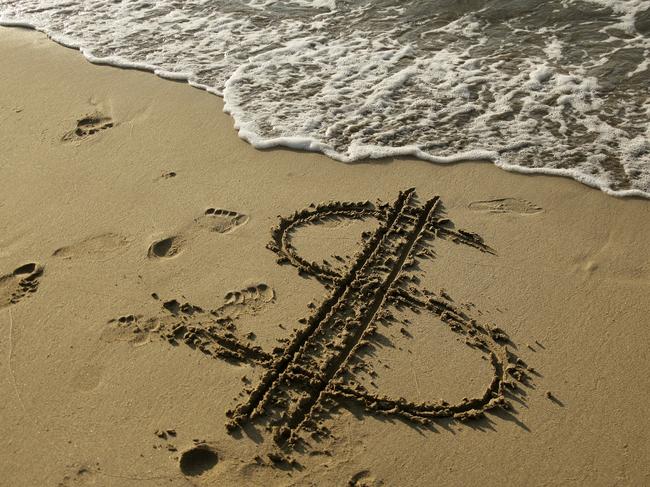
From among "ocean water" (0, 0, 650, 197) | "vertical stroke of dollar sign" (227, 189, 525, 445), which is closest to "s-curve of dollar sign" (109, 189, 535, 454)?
"vertical stroke of dollar sign" (227, 189, 525, 445)

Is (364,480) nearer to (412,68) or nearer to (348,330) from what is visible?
(348,330)

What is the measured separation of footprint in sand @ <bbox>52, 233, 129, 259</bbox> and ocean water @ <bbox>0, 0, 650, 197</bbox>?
1.26 metres

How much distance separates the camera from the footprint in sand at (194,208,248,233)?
392 cm

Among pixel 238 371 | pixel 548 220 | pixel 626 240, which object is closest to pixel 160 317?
pixel 238 371

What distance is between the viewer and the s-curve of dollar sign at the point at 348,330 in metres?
2.96

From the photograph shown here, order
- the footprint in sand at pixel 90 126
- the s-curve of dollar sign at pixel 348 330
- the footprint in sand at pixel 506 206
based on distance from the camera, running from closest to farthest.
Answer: the s-curve of dollar sign at pixel 348 330 → the footprint in sand at pixel 506 206 → the footprint in sand at pixel 90 126

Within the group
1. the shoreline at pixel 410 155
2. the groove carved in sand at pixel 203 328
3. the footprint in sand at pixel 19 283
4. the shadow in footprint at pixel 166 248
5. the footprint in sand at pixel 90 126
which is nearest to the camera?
the groove carved in sand at pixel 203 328

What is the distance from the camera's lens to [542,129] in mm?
4727

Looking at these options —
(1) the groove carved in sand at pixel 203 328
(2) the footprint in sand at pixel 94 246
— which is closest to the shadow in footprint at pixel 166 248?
(2) the footprint in sand at pixel 94 246

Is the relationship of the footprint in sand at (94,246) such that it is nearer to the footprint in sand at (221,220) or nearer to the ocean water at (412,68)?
the footprint in sand at (221,220)

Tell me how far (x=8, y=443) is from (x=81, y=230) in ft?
4.70

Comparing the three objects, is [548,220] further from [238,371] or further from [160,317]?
[160,317]

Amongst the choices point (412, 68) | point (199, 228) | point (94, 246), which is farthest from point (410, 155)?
point (94, 246)

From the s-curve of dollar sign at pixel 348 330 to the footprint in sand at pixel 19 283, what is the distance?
1.93ft
